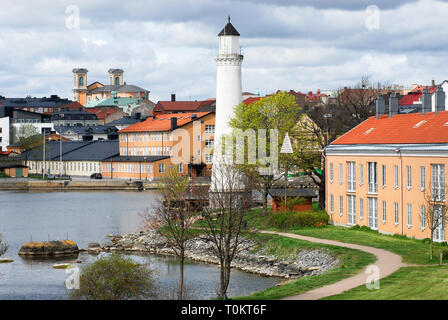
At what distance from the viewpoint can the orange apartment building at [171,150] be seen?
4033 inches

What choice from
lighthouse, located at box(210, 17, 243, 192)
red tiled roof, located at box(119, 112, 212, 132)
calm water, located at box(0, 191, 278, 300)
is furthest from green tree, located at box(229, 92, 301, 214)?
red tiled roof, located at box(119, 112, 212, 132)

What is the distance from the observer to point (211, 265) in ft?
135

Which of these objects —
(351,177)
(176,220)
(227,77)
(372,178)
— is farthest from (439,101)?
(227,77)

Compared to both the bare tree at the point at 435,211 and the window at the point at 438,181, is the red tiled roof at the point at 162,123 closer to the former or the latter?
the window at the point at 438,181

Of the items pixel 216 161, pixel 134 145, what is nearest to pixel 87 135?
pixel 134 145

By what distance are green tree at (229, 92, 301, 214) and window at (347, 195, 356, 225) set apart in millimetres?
8914

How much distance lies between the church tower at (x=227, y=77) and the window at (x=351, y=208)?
18375 mm

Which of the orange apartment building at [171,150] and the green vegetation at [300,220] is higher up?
the orange apartment building at [171,150]

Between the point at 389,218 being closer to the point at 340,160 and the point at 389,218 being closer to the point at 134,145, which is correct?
the point at 340,160

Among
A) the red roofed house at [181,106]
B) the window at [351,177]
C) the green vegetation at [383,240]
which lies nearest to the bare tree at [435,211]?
the green vegetation at [383,240]

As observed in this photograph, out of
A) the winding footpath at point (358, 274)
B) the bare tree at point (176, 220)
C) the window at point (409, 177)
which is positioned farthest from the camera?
the window at point (409, 177)

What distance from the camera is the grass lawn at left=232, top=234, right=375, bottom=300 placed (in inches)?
1064

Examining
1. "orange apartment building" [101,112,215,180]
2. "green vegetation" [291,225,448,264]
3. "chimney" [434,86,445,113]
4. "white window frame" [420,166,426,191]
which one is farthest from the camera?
"orange apartment building" [101,112,215,180]

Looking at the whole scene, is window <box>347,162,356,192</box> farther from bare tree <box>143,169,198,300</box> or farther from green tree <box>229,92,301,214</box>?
green tree <box>229,92,301,214</box>
